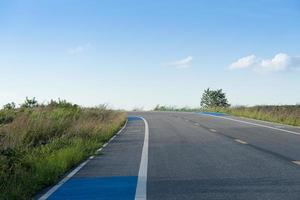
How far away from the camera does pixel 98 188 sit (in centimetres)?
1104

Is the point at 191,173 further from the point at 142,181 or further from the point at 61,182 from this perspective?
the point at 61,182

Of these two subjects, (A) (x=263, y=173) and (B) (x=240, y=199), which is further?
(A) (x=263, y=173)

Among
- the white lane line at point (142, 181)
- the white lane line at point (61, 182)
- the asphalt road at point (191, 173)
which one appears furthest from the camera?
the white lane line at point (61, 182)

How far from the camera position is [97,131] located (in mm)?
26453

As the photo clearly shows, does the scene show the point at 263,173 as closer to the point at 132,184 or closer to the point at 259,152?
the point at 132,184

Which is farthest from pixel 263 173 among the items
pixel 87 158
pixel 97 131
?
pixel 97 131

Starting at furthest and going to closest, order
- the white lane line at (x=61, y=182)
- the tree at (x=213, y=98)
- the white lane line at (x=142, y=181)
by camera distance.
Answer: the tree at (x=213, y=98) < the white lane line at (x=61, y=182) < the white lane line at (x=142, y=181)

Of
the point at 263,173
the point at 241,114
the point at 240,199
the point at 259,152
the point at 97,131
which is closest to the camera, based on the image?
the point at 240,199

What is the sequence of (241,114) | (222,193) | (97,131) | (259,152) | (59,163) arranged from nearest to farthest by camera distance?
(222,193) < (59,163) < (259,152) < (97,131) < (241,114)

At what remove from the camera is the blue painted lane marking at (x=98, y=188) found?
10117mm

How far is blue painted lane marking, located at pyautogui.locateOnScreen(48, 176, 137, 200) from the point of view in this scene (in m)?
10.1

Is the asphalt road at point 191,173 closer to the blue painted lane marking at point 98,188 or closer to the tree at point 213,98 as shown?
the blue painted lane marking at point 98,188

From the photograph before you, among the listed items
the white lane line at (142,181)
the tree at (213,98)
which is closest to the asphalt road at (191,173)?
the white lane line at (142,181)

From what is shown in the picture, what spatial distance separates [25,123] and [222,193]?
1425 centimetres
